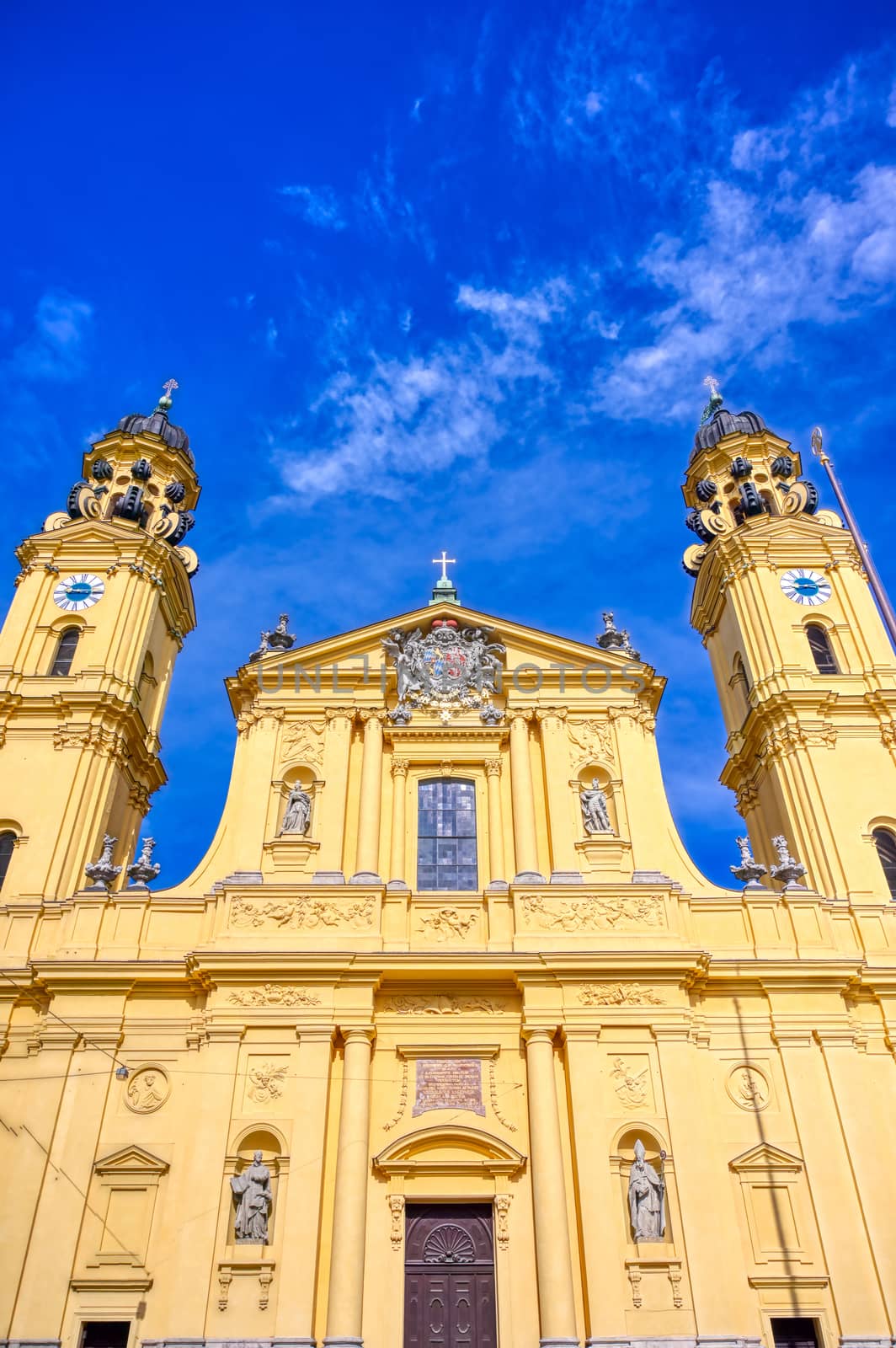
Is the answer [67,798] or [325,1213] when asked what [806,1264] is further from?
[67,798]

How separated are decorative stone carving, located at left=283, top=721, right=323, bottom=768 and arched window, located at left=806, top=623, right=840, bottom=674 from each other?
34.0 feet

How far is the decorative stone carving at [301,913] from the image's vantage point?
1672 centimetres

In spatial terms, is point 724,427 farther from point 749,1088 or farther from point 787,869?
point 749,1088

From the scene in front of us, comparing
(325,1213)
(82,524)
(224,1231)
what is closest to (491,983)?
(325,1213)

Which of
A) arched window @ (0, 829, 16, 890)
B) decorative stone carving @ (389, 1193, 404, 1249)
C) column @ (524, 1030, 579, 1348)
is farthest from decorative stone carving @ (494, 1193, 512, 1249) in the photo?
arched window @ (0, 829, 16, 890)

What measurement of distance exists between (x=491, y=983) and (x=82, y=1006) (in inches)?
248

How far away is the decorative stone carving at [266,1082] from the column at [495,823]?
4420 millimetres

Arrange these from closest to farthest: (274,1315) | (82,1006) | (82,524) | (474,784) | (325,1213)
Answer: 1. (274,1315)
2. (325,1213)
3. (82,1006)
4. (474,784)
5. (82,524)

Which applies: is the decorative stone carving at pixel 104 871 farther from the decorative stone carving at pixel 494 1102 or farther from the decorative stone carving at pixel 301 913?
the decorative stone carving at pixel 494 1102

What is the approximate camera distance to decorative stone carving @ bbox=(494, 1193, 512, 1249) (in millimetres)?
14750

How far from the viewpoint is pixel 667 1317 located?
45.3 ft

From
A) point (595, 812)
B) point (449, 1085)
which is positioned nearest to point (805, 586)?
point (595, 812)

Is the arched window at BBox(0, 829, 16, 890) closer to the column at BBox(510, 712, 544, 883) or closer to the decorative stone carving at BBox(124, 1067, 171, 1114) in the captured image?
the decorative stone carving at BBox(124, 1067, 171, 1114)

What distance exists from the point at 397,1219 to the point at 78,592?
1442cm
